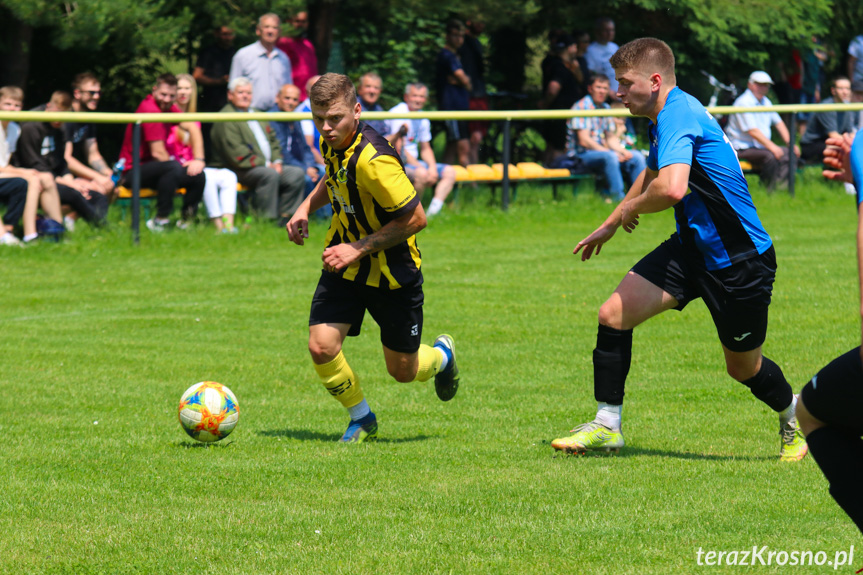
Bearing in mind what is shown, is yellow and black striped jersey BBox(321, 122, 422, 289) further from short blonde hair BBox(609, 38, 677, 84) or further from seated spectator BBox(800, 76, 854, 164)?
seated spectator BBox(800, 76, 854, 164)

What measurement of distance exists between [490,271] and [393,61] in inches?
429

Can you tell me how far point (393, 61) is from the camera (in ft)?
73.3

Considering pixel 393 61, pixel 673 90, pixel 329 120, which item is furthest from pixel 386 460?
pixel 393 61

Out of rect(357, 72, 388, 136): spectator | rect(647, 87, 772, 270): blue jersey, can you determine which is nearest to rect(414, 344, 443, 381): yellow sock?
rect(647, 87, 772, 270): blue jersey

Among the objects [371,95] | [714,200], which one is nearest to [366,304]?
[714,200]

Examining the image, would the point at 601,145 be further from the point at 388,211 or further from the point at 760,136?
the point at 388,211

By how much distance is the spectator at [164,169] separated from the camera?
42.9ft

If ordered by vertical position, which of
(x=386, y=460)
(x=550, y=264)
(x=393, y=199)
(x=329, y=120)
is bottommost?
(x=550, y=264)

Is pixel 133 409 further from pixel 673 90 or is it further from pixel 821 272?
pixel 821 272

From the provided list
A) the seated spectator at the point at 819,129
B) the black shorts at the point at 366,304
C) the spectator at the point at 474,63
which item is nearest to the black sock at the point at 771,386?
the black shorts at the point at 366,304

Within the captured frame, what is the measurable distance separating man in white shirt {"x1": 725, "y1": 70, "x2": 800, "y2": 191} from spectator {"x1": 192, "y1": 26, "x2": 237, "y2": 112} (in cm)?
703

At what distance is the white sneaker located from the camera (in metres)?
12.3

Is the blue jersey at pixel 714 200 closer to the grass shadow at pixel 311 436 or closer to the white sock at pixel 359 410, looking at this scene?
the grass shadow at pixel 311 436

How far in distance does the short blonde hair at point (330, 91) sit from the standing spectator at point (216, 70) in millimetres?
9632
